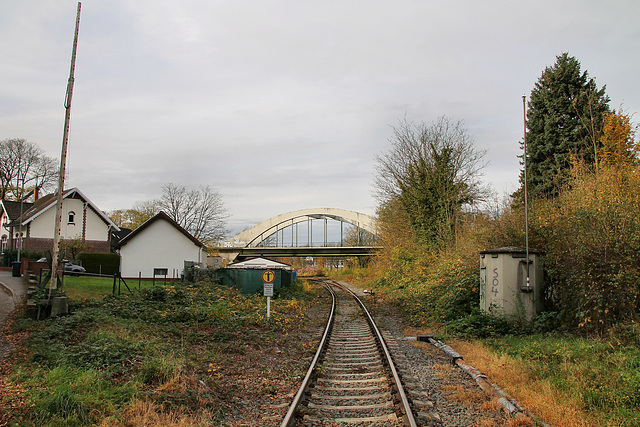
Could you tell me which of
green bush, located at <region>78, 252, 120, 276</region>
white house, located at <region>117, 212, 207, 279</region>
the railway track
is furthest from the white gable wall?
the railway track

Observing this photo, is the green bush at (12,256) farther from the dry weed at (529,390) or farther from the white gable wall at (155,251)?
the dry weed at (529,390)

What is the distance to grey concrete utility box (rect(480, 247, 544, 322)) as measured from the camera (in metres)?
11.6

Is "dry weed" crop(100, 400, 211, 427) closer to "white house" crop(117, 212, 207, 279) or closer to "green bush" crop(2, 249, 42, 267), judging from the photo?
"white house" crop(117, 212, 207, 279)

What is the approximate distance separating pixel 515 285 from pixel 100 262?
119 feet

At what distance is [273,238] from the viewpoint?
92.9 m

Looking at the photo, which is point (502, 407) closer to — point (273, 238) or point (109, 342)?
point (109, 342)

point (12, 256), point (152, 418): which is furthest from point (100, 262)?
point (152, 418)

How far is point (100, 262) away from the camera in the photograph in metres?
39.2

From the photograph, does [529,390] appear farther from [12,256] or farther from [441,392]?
[12,256]

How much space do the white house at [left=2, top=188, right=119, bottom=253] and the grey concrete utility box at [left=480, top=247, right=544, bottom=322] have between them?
37863mm

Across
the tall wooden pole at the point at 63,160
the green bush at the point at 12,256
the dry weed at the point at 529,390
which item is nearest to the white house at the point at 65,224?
the green bush at the point at 12,256

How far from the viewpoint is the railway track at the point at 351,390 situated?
18.9ft

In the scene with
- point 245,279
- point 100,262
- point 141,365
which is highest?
point 100,262

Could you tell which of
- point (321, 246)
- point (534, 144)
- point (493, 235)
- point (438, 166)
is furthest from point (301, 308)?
point (321, 246)
